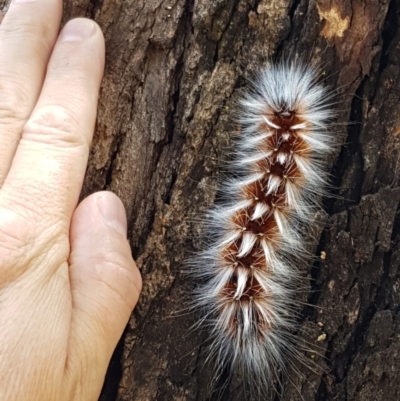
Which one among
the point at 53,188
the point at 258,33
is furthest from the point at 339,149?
the point at 53,188

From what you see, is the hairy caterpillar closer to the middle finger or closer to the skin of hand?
the skin of hand

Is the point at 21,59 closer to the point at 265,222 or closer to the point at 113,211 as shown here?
the point at 113,211

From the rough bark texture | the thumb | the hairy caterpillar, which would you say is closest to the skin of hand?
the thumb

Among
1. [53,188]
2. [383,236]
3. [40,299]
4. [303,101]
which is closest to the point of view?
[40,299]

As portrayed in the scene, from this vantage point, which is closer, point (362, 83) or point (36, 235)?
point (36, 235)

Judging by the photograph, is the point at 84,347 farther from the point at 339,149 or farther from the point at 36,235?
the point at 339,149

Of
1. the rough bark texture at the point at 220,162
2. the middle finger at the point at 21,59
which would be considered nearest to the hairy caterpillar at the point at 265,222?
the rough bark texture at the point at 220,162
